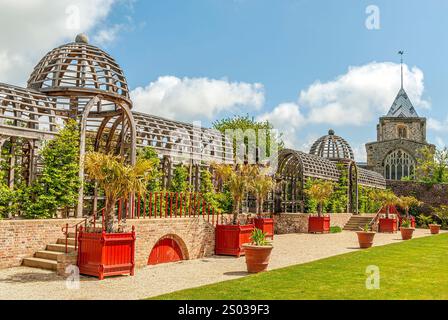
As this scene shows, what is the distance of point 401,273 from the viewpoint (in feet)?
36.1

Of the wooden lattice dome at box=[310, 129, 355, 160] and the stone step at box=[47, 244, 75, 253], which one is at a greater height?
the wooden lattice dome at box=[310, 129, 355, 160]

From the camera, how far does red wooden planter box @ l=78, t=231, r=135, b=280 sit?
410 inches

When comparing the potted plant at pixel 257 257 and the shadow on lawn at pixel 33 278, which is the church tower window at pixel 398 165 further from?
the shadow on lawn at pixel 33 278

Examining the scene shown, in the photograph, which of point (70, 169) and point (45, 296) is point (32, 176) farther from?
point (45, 296)

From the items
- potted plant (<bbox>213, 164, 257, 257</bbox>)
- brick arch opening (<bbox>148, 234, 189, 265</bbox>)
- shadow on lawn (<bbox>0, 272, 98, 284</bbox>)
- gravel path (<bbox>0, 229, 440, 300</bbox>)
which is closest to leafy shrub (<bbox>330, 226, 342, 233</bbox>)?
gravel path (<bbox>0, 229, 440, 300</bbox>)

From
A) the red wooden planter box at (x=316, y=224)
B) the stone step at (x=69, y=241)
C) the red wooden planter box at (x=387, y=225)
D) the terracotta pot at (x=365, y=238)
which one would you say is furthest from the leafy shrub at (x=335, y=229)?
the stone step at (x=69, y=241)

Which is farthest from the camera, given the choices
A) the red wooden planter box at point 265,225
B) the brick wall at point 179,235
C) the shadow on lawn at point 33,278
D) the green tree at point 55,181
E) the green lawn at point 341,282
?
the red wooden planter box at point 265,225

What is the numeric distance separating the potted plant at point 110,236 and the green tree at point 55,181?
10.3 ft

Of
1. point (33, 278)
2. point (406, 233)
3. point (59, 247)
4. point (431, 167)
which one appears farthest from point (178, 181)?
point (431, 167)

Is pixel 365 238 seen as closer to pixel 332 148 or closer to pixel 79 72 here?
pixel 79 72

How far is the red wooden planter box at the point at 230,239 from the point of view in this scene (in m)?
14.8

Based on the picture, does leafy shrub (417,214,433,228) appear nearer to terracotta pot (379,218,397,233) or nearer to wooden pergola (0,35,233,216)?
terracotta pot (379,218,397,233)

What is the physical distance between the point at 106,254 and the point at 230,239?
518 cm

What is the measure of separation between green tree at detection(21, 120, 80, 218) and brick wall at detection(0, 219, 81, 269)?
1283 millimetres
